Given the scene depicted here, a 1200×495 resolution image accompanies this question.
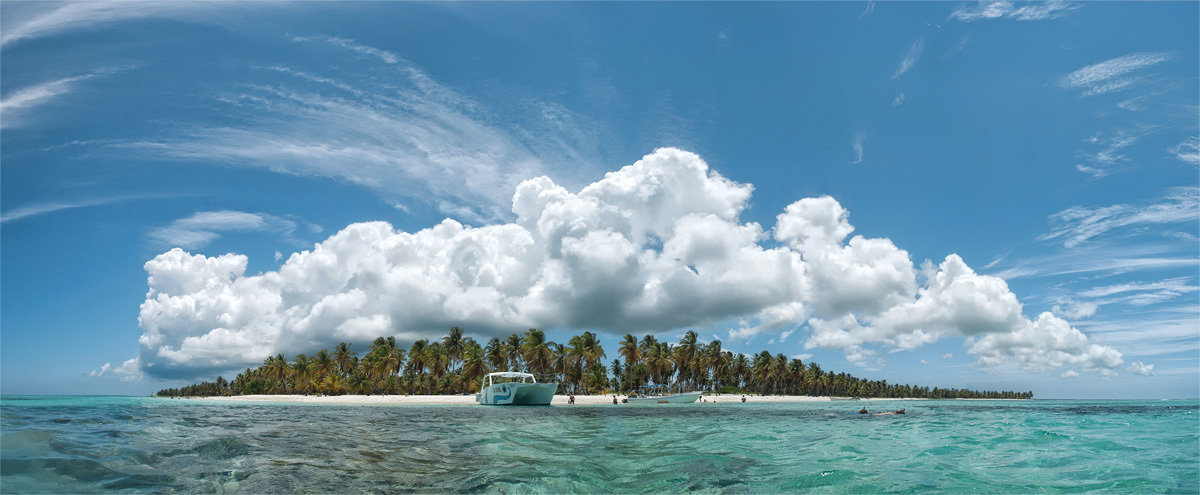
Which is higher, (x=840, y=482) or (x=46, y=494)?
(x=46, y=494)

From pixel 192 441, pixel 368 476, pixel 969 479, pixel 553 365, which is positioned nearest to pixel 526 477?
pixel 368 476

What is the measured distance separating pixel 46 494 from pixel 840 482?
13274 millimetres

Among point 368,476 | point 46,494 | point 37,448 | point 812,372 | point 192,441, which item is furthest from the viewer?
point 812,372

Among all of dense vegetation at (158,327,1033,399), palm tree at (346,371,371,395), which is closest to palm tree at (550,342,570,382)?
dense vegetation at (158,327,1033,399)

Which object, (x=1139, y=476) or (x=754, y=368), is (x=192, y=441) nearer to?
(x=1139, y=476)

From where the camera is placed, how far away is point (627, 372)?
11069cm

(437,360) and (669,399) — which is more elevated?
(437,360)

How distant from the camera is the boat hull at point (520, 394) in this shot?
59.5 meters

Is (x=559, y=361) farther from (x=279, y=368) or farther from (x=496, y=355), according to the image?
(x=279, y=368)

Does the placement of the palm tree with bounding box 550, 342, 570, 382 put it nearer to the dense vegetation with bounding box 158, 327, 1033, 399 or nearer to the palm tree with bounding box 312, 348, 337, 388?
the dense vegetation with bounding box 158, 327, 1033, 399

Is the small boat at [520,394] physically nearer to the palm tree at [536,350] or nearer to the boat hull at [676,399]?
the boat hull at [676,399]

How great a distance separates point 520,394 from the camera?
60000 millimetres

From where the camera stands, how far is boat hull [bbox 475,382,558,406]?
59.5 m

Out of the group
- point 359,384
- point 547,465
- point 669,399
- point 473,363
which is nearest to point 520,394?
point 669,399
